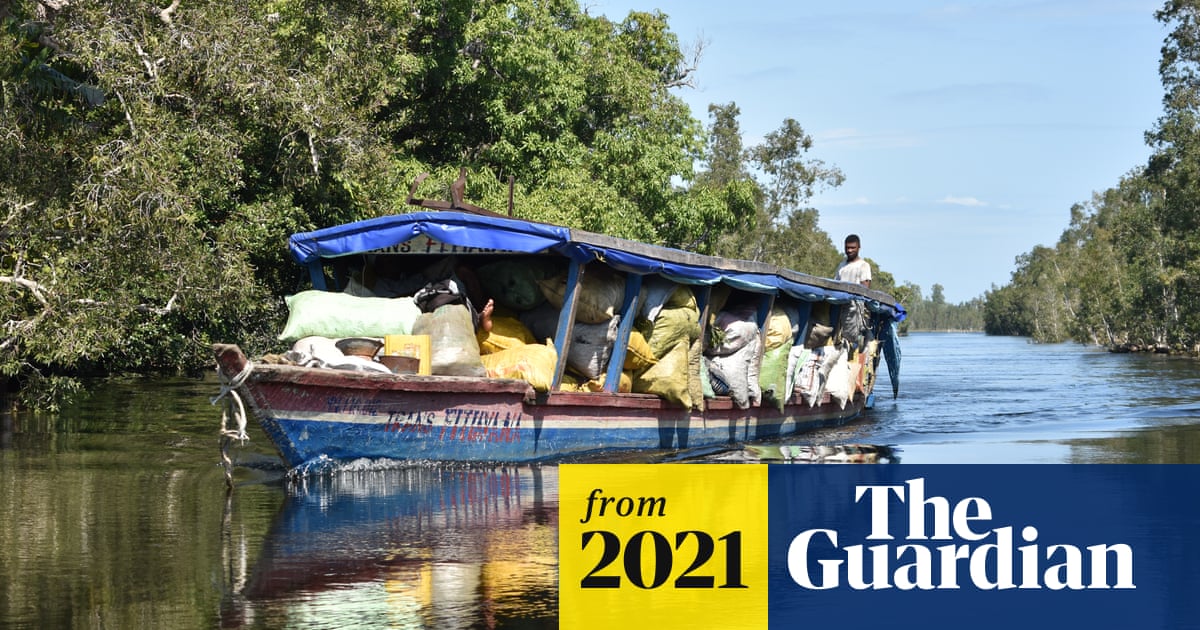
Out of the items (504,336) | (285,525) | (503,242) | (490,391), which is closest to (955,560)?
(285,525)

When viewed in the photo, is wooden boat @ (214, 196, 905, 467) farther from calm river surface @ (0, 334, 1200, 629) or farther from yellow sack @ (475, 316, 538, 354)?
yellow sack @ (475, 316, 538, 354)

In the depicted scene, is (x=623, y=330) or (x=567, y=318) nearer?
(x=567, y=318)

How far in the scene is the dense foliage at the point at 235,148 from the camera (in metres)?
14.6

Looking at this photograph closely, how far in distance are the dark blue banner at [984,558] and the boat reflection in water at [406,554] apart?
1.25 m

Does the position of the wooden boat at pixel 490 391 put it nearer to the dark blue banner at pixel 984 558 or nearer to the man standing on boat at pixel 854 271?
the dark blue banner at pixel 984 558

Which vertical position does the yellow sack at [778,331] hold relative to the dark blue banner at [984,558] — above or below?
above

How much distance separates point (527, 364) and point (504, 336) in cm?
Answer: 87

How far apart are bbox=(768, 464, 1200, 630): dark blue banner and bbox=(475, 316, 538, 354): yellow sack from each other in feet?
10.2

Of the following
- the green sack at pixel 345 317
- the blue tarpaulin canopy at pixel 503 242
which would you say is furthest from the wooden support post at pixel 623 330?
the green sack at pixel 345 317

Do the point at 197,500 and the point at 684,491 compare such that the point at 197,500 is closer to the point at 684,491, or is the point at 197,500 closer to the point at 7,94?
the point at 684,491

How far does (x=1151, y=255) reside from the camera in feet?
180

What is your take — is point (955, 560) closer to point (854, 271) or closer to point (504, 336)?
point (504, 336)

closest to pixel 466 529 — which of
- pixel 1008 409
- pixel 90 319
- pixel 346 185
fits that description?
pixel 90 319

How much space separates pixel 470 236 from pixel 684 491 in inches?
111
